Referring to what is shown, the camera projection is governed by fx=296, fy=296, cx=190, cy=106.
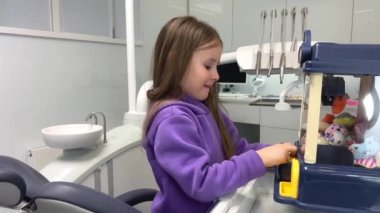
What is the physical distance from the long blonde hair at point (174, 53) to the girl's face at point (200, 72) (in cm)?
1

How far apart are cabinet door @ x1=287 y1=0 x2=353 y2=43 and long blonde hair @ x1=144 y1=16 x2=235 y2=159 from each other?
5.14 ft

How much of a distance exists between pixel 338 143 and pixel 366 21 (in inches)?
71.9

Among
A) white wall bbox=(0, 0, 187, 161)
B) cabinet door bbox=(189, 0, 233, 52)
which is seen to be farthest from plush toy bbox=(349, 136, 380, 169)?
cabinet door bbox=(189, 0, 233, 52)

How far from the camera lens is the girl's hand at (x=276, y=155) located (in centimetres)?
60

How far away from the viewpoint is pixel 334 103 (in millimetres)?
628

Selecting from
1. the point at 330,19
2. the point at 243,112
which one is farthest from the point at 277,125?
the point at 330,19

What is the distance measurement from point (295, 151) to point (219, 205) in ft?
0.67

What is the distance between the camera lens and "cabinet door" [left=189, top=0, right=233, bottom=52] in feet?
8.58

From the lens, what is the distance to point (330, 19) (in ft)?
7.11

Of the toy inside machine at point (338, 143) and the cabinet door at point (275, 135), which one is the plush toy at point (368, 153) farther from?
the cabinet door at point (275, 135)

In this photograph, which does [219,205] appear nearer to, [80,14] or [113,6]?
[80,14]

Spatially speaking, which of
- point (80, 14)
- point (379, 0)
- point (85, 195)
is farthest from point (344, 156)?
point (80, 14)

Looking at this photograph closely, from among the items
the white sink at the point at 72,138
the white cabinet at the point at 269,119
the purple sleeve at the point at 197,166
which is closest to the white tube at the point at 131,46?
the white sink at the point at 72,138

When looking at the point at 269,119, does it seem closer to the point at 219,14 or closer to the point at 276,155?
the point at 219,14
